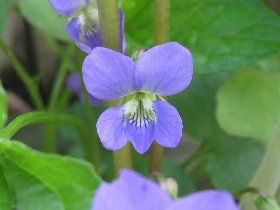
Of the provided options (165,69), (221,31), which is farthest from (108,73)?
(221,31)

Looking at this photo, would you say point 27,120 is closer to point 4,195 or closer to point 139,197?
point 4,195

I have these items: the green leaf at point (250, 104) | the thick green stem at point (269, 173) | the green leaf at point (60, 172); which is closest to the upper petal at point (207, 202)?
the green leaf at point (60, 172)

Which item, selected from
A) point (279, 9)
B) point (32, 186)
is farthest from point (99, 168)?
point (279, 9)

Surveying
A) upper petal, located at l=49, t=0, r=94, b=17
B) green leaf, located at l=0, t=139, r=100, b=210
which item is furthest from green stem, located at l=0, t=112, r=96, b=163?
upper petal, located at l=49, t=0, r=94, b=17

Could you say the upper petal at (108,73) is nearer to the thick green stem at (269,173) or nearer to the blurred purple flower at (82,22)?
the blurred purple flower at (82,22)

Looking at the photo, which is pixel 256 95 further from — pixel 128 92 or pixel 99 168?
pixel 128 92
